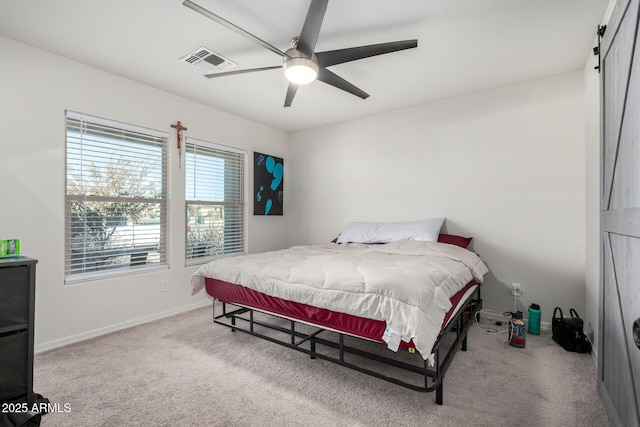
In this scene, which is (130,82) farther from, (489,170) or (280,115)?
(489,170)

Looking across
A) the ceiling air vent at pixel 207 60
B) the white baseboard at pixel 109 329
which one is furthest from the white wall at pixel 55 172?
the ceiling air vent at pixel 207 60

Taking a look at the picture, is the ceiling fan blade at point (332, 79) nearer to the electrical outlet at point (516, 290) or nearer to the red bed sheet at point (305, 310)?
the red bed sheet at point (305, 310)

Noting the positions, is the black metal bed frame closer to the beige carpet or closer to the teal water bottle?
the beige carpet

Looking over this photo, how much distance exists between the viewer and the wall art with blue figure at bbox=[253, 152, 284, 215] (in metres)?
4.38

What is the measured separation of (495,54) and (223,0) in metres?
2.28

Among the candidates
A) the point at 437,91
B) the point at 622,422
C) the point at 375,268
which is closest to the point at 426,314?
the point at 375,268

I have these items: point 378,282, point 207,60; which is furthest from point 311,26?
point 378,282

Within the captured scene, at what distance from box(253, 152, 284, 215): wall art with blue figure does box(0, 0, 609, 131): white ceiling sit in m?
1.30

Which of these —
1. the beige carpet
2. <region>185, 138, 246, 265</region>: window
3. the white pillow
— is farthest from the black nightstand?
the white pillow

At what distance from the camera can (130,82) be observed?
305 cm

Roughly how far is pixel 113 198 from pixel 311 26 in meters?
2.54

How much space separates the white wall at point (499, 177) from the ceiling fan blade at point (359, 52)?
1869mm

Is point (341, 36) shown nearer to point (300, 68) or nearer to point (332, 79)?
point (332, 79)

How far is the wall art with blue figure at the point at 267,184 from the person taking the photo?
4.38 m
